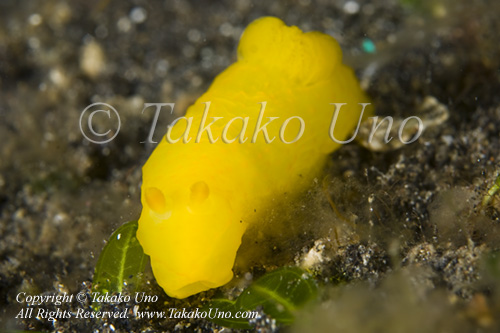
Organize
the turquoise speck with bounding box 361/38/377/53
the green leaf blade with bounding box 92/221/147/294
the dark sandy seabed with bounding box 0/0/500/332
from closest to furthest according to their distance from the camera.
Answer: the dark sandy seabed with bounding box 0/0/500/332
the green leaf blade with bounding box 92/221/147/294
the turquoise speck with bounding box 361/38/377/53

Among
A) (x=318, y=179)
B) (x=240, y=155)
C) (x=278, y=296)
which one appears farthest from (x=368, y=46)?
(x=278, y=296)

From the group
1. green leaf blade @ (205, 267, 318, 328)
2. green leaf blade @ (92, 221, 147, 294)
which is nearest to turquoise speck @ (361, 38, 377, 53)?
green leaf blade @ (205, 267, 318, 328)

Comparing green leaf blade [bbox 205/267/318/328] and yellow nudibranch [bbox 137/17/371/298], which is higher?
yellow nudibranch [bbox 137/17/371/298]

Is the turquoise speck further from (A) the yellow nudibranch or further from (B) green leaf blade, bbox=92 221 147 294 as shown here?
(B) green leaf blade, bbox=92 221 147 294

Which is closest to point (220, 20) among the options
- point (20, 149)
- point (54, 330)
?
point (20, 149)

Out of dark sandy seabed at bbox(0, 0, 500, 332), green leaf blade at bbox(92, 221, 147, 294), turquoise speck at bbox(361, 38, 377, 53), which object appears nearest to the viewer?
dark sandy seabed at bbox(0, 0, 500, 332)

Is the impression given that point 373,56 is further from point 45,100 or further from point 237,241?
point 45,100

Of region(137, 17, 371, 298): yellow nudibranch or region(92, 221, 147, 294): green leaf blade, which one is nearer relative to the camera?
region(137, 17, 371, 298): yellow nudibranch

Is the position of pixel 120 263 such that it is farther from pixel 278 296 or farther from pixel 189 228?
pixel 278 296
